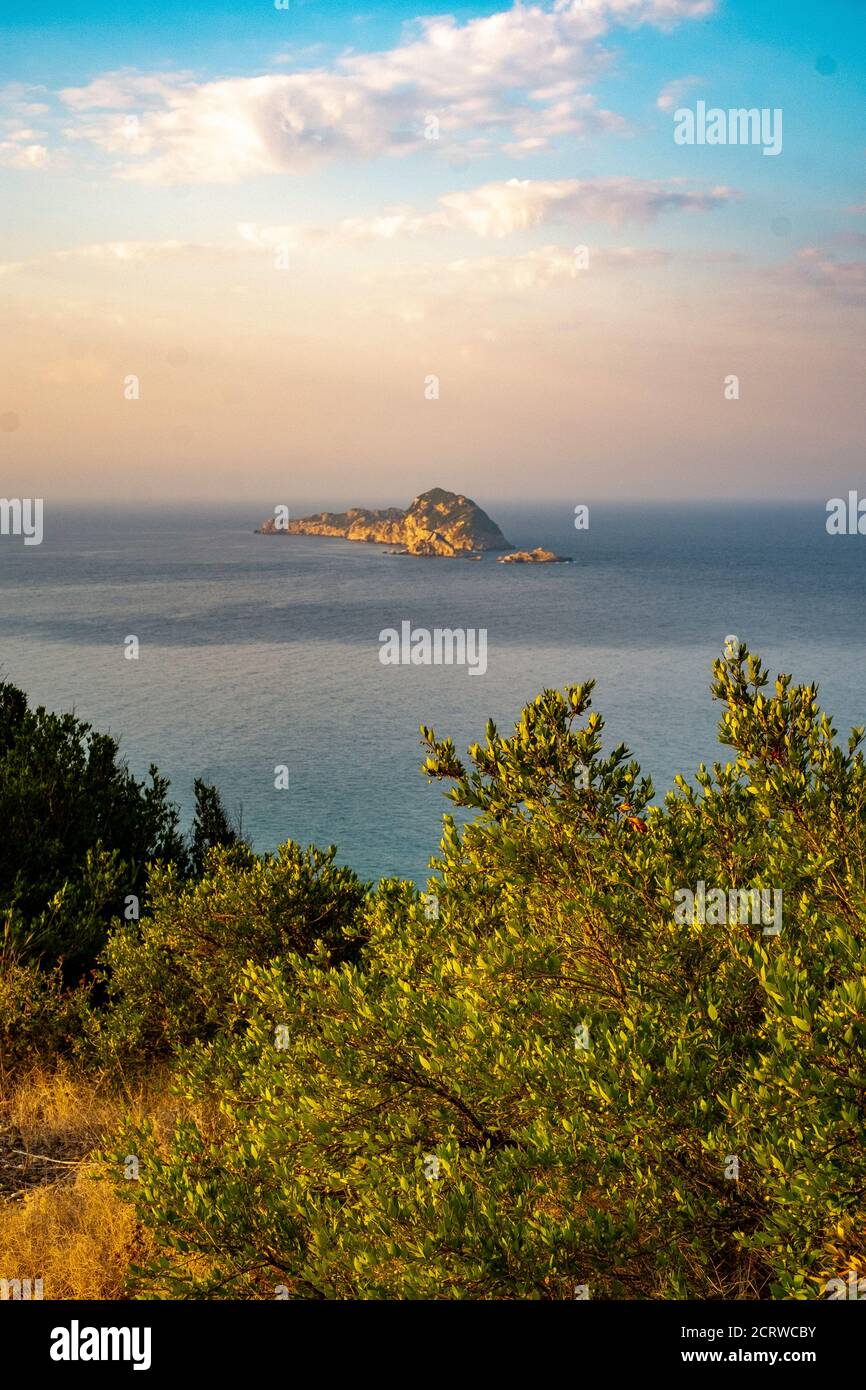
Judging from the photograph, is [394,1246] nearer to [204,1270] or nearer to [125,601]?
[204,1270]

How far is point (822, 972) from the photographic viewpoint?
4.37 meters

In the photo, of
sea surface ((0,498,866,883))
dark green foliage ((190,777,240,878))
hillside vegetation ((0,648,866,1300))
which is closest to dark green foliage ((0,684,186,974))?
dark green foliage ((190,777,240,878))

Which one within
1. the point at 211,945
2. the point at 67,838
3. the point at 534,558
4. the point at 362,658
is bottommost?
the point at 211,945

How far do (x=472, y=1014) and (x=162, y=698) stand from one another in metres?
69.7

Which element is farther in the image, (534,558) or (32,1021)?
(534,558)

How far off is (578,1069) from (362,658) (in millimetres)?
88755

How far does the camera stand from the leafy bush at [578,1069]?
3932mm

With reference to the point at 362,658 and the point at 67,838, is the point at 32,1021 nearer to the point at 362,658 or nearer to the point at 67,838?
the point at 67,838

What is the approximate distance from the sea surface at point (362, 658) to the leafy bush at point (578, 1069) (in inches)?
1356

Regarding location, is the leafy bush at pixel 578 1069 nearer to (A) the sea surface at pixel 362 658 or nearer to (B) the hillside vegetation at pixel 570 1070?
(B) the hillside vegetation at pixel 570 1070

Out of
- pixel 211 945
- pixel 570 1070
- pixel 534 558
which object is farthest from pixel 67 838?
pixel 534 558

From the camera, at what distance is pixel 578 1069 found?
4.25 m

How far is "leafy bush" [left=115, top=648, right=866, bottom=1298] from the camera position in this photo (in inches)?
155

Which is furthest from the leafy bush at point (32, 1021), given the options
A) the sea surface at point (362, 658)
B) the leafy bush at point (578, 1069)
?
the sea surface at point (362, 658)
